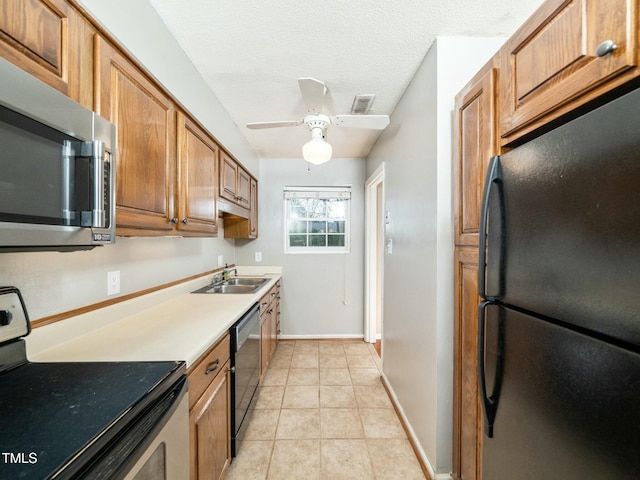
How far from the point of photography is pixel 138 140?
1104 millimetres

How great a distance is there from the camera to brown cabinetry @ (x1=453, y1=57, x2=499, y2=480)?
107 cm

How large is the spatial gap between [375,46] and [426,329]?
1.70 metres

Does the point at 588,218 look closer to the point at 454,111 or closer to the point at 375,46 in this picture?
the point at 454,111

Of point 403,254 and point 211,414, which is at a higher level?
point 403,254

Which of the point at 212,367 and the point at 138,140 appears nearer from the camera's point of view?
the point at 138,140

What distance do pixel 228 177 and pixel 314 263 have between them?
5.84 ft

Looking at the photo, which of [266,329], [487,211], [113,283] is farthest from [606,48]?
[266,329]

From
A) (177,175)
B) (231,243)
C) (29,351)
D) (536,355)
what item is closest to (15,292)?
(29,351)

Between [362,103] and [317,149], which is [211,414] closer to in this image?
[317,149]

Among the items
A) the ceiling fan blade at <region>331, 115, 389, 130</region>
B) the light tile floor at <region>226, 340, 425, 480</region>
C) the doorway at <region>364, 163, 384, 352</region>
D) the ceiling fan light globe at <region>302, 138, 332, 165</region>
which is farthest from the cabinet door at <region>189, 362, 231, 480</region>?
the doorway at <region>364, 163, 384, 352</region>

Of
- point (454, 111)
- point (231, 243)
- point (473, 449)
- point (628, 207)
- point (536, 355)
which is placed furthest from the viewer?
point (231, 243)

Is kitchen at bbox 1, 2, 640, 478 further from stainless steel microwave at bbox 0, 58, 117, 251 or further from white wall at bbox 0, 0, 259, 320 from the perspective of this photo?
stainless steel microwave at bbox 0, 58, 117, 251

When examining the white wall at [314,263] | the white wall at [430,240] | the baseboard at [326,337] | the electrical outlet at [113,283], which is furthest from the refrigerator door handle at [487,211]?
the baseboard at [326,337]

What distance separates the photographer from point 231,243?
3.35m
